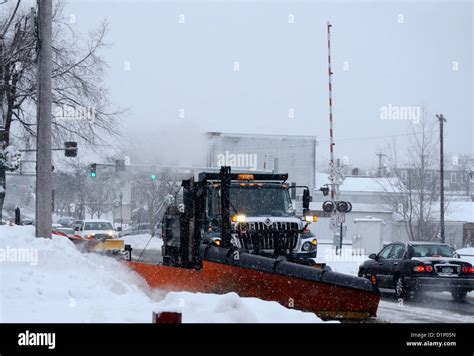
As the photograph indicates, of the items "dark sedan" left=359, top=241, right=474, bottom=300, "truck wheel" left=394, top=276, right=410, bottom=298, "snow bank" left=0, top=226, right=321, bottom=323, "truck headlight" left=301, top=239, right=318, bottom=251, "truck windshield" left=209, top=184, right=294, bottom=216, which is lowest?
"truck wheel" left=394, top=276, right=410, bottom=298

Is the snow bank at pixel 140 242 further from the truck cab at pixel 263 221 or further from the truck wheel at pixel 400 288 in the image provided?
the truck cab at pixel 263 221

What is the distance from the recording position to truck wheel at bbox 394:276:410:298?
Answer: 52.5ft

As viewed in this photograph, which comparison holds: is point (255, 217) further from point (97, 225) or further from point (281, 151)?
point (281, 151)

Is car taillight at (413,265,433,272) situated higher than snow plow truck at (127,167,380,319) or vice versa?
snow plow truck at (127,167,380,319)

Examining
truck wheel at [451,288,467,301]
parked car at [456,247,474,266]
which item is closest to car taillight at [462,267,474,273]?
truck wheel at [451,288,467,301]

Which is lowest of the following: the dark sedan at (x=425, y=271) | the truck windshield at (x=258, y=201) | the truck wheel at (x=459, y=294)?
the truck wheel at (x=459, y=294)

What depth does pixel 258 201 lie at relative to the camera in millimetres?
14672

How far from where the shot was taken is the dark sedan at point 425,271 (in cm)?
1568

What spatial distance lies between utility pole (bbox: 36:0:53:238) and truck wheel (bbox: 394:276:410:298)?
7.90 m

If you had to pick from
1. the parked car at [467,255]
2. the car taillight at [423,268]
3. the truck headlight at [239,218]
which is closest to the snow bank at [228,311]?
the truck headlight at [239,218]

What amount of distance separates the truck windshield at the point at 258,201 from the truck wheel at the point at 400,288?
3.33 metres

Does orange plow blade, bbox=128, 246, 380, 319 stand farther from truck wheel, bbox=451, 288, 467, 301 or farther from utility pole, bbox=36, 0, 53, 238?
truck wheel, bbox=451, 288, 467, 301
